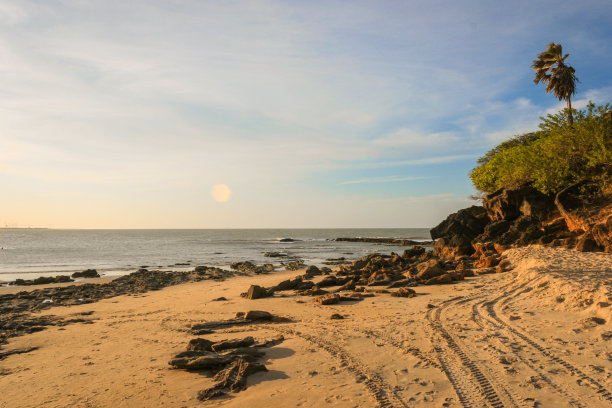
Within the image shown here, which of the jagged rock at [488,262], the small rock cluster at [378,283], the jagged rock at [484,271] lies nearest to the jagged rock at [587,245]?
the small rock cluster at [378,283]

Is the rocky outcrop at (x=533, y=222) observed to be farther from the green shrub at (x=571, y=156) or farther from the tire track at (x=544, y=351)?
the tire track at (x=544, y=351)

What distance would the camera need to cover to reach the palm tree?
100 ft

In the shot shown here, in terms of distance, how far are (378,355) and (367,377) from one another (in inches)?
44.4

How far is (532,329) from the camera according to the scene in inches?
331

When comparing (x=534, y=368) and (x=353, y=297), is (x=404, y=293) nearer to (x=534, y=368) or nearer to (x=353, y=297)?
(x=353, y=297)

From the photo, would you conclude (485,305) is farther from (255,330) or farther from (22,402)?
(22,402)

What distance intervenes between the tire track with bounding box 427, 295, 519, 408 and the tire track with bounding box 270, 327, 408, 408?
1.01m

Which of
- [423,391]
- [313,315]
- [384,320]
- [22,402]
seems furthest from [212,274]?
[423,391]

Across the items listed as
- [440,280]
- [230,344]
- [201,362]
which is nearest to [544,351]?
[230,344]

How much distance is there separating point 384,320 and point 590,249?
1455 centimetres

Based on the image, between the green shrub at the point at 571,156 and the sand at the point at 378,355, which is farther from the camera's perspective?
the green shrub at the point at 571,156

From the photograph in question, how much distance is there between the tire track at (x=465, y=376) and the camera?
531 cm

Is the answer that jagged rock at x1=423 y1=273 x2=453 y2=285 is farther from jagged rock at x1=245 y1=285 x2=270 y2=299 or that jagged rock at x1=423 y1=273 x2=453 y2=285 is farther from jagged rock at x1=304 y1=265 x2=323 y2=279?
jagged rock at x1=304 y1=265 x2=323 y2=279

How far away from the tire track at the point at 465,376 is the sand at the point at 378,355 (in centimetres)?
3
